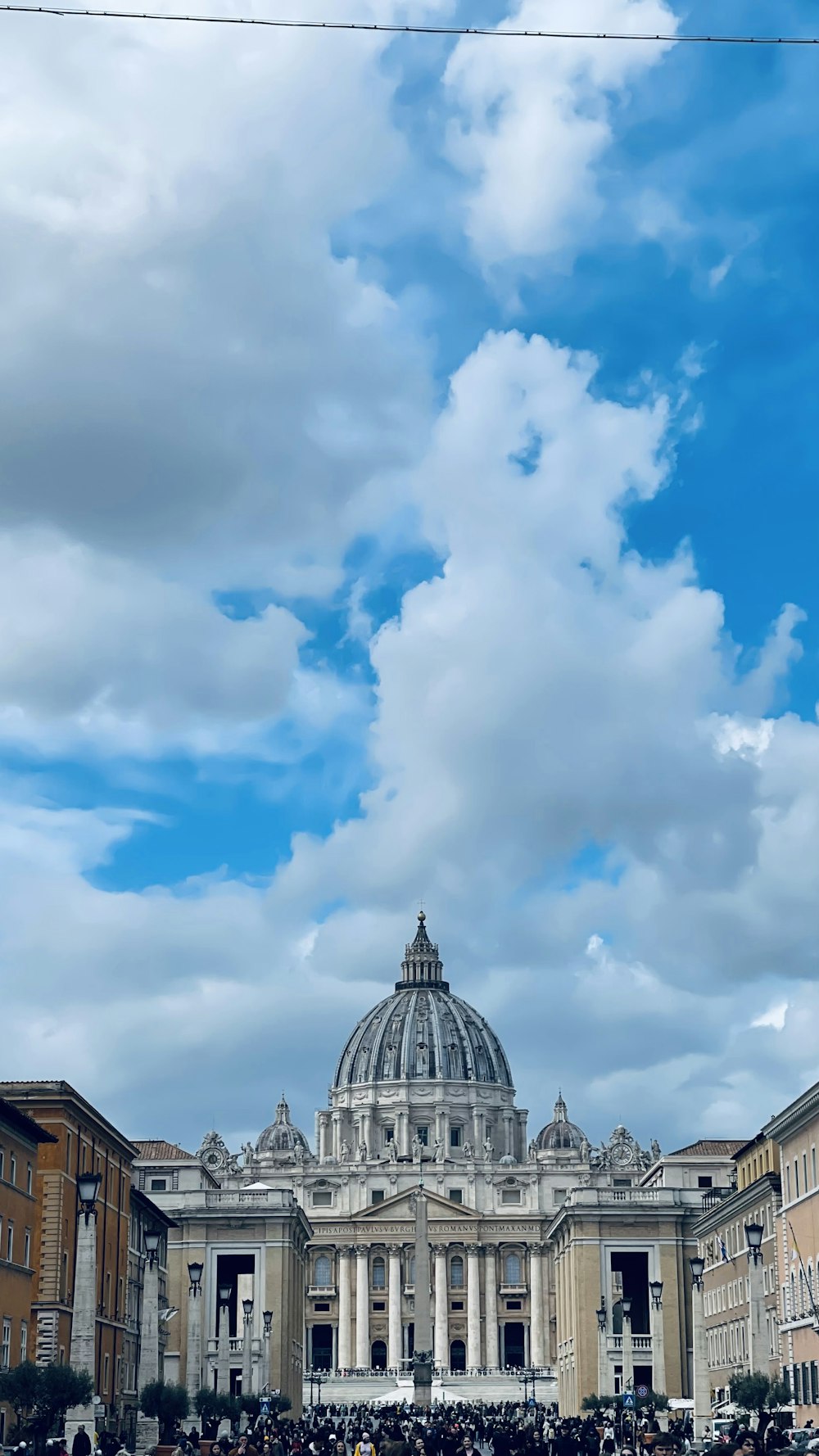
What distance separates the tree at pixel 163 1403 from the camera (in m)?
62.8

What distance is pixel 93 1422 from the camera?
1944 inches

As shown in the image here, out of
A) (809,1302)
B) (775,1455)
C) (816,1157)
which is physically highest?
(816,1157)

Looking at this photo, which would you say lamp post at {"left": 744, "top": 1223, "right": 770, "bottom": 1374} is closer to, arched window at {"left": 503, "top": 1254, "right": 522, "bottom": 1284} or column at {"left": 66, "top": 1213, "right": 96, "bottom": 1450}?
column at {"left": 66, "top": 1213, "right": 96, "bottom": 1450}

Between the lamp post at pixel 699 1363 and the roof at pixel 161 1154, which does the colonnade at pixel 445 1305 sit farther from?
the lamp post at pixel 699 1363

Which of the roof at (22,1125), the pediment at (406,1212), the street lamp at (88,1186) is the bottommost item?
the street lamp at (88,1186)

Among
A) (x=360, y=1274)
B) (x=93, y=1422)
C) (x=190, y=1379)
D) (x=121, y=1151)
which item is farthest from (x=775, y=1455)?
(x=360, y=1274)

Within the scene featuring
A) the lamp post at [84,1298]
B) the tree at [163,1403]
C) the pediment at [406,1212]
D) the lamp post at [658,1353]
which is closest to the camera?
the lamp post at [84,1298]

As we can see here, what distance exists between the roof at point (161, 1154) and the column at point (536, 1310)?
5141cm

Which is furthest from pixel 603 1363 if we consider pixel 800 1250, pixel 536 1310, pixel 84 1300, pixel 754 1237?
pixel 84 1300

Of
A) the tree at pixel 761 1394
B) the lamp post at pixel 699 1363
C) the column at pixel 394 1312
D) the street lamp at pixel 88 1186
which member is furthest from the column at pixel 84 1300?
the column at pixel 394 1312

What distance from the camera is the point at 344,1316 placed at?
175 meters

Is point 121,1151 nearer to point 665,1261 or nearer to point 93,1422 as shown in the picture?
point 93,1422

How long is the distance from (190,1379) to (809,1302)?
38.3m

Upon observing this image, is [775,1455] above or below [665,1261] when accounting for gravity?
below
